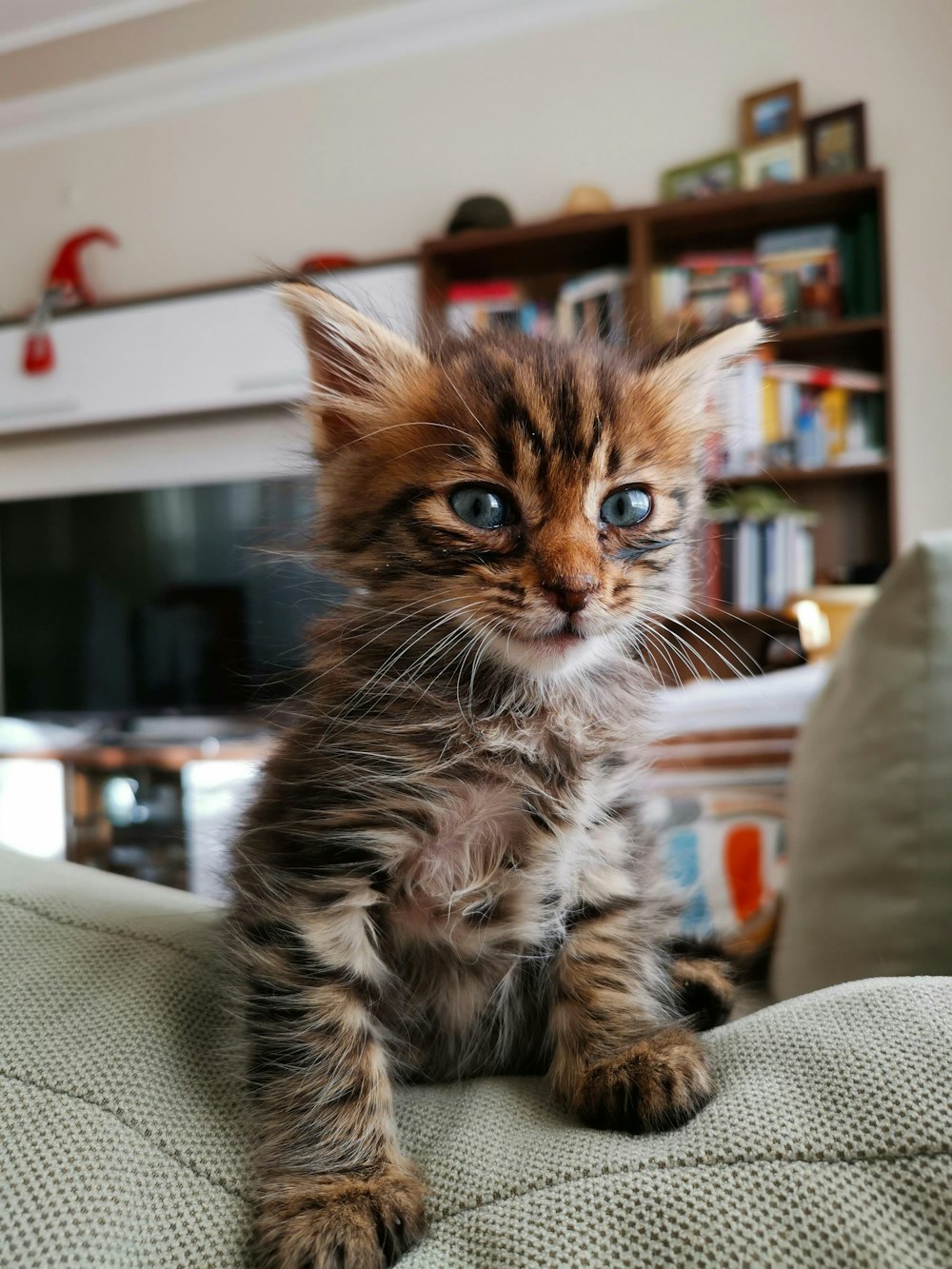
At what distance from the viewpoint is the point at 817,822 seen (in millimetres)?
981

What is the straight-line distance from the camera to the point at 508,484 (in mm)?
798

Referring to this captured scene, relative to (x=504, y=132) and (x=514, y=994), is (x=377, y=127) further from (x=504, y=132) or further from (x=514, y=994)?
(x=514, y=994)

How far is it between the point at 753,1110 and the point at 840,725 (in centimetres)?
57

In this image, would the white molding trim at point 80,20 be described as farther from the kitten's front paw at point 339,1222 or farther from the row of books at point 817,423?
the kitten's front paw at point 339,1222

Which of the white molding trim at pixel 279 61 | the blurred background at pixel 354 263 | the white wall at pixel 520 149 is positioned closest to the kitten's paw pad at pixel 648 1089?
the blurred background at pixel 354 263

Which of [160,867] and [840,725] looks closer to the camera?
[840,725]

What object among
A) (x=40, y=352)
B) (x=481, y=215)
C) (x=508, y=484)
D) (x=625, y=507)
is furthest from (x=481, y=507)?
(x=40, y=352)

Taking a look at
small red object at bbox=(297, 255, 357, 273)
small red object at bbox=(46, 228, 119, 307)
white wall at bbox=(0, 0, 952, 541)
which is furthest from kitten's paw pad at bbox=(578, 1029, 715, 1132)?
small red object at bbox=(46, 228, 119, 307)

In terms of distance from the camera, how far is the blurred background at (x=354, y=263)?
338 cm

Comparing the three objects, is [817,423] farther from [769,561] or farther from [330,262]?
[330,262]

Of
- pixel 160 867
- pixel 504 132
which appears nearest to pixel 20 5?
pixel 504 132

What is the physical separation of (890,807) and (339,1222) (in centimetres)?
59

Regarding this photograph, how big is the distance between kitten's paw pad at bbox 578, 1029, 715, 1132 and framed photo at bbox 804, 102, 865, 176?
3.49 metres

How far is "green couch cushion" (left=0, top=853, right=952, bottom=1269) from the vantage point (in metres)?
0.43
